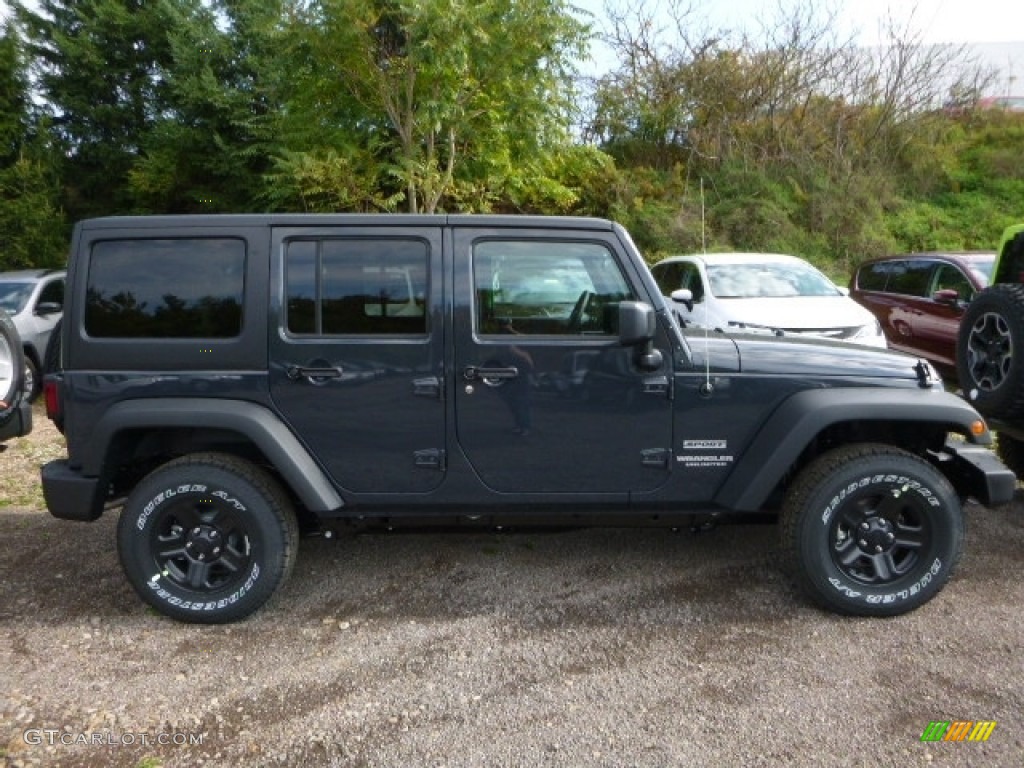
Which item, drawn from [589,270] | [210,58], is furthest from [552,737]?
[210,58]

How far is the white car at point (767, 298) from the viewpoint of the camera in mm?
7461

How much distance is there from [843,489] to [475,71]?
10.1 meters

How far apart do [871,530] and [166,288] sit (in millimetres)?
3352

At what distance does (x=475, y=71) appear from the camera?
11609 millimetres

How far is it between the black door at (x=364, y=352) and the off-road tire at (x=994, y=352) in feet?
10.9

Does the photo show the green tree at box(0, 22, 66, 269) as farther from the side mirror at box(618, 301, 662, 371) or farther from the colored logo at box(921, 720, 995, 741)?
the colored logo at box(921, 720, 995, 741)

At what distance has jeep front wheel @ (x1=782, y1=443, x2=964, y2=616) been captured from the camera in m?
3.28

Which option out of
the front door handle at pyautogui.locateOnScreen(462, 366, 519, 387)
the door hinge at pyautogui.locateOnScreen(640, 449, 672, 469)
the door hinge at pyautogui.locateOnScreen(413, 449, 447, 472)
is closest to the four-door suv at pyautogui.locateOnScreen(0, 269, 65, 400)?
the door hinge at pyautogui.locateOnScreen(413, 449, 447, 472)

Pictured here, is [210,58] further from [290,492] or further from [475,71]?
[290,492]

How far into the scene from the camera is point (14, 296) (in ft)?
30.1

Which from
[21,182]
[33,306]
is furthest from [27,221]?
[33,306]

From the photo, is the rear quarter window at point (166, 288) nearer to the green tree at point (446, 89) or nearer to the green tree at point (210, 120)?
the green tree at point (446, 89)

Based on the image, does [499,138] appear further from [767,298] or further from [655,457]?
[655,457]

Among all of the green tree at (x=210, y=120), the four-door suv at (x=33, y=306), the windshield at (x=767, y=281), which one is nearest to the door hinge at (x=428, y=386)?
the windshield at (x=767, y=281)
